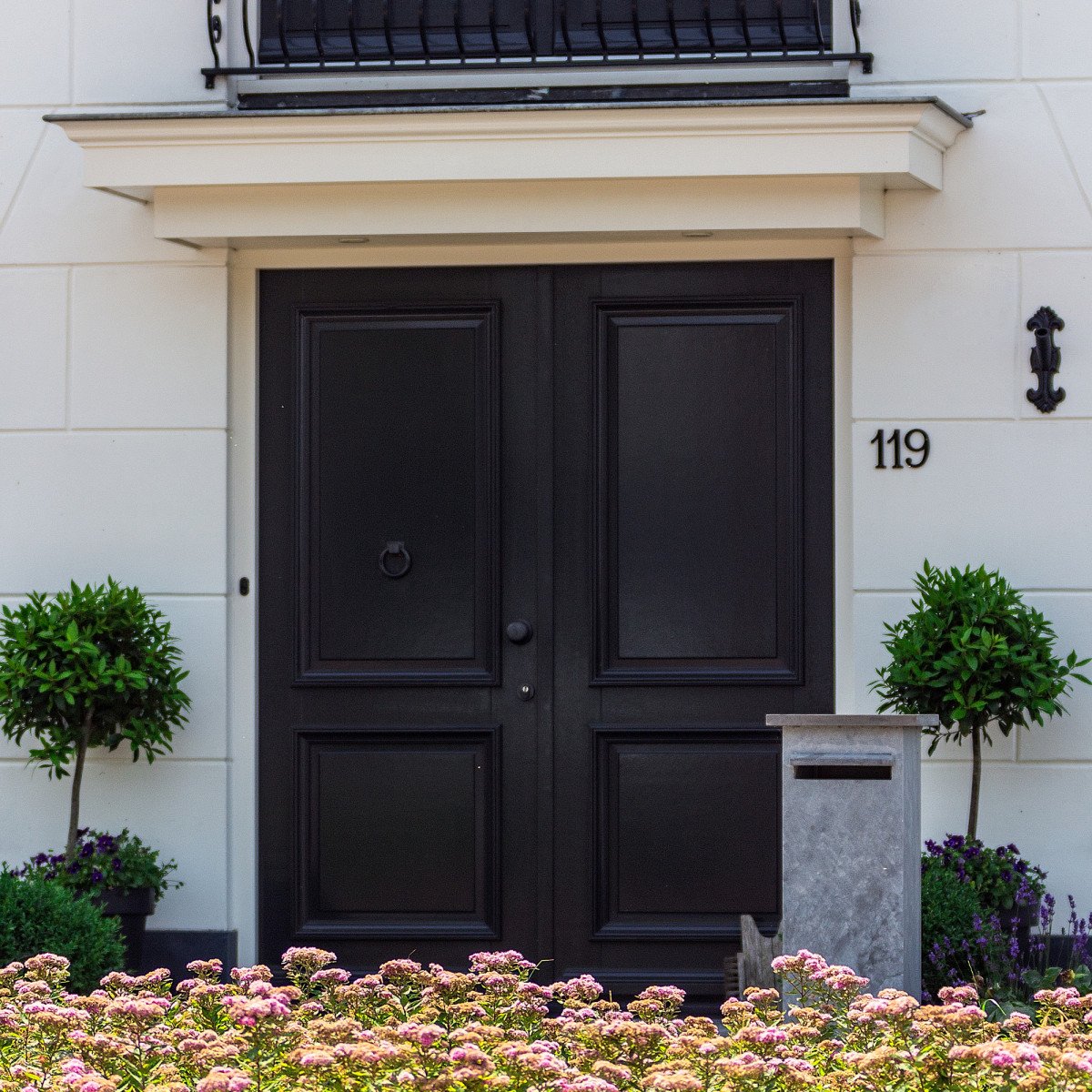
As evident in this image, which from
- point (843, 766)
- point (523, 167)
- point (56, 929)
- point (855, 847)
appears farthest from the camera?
point (523, 167)

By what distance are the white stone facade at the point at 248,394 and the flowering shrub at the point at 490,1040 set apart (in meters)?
2.34

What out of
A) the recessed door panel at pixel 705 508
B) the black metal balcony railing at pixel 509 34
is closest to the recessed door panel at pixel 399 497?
the recessed door panel at pixel 705 508

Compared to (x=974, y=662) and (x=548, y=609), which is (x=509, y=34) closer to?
(x=548, y=609)

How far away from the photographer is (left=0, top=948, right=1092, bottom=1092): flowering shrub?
297 cm

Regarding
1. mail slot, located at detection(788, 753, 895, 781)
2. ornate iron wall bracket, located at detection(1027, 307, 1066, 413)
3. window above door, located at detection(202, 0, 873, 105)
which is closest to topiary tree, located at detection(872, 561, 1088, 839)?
ornate iron wall bracket, located at detection(1027, 307, 1066, 413)

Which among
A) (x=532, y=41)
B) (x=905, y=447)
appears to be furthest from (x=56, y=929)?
(x=532, y=41)

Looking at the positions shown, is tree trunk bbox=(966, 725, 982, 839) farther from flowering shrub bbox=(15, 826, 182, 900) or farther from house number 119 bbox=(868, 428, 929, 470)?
flowering shrub bbox=(15, 826, 182, 900)

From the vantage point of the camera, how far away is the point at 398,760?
6285 millimetres

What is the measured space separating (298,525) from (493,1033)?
3381 mm

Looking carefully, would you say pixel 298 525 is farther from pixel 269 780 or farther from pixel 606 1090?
pixel 606 1090

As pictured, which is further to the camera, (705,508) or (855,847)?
(705,508)

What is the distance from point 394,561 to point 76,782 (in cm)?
139

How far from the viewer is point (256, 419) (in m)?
6.36

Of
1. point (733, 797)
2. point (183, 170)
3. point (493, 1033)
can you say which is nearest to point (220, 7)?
point (183, 170)
